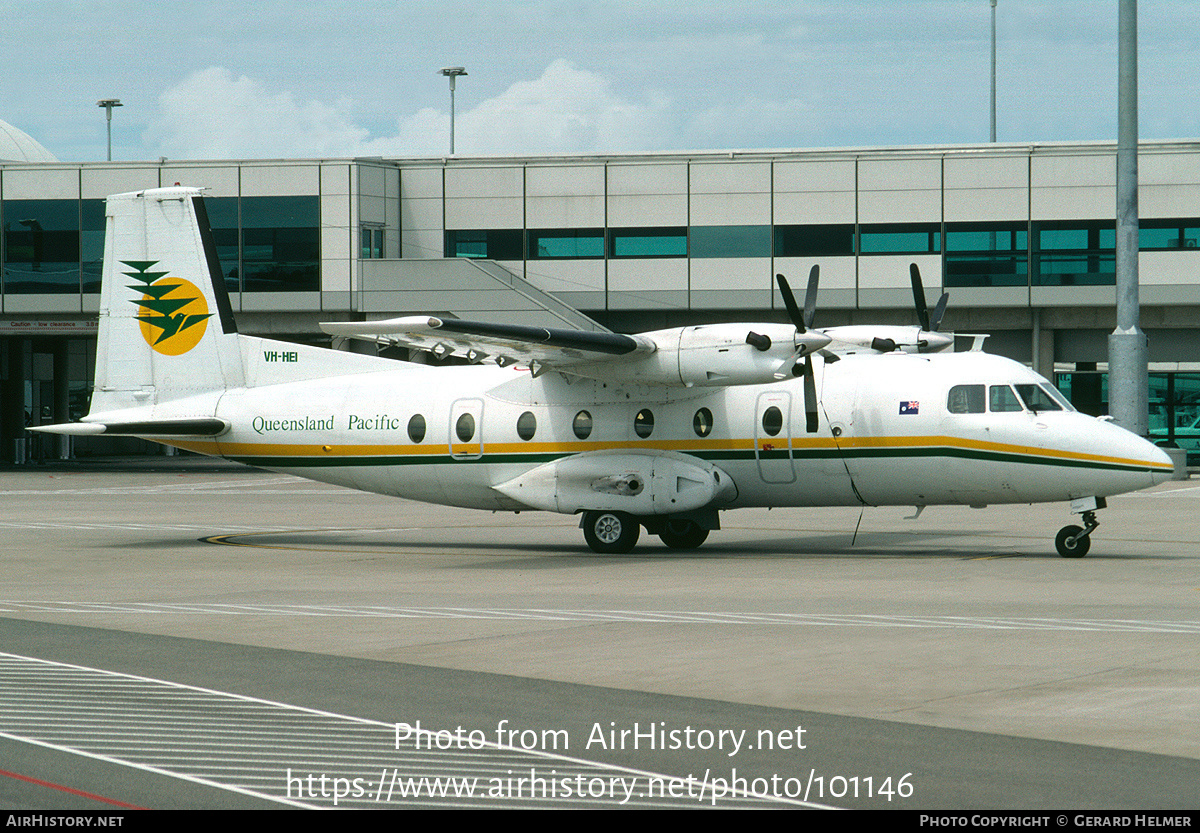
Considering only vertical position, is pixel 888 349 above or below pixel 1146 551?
above

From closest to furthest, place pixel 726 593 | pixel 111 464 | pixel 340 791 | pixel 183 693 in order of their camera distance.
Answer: pixel 340 791
pixel 183 693
pixel 726 593
pixel 111 464

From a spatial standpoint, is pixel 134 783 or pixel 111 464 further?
pixel 111 464

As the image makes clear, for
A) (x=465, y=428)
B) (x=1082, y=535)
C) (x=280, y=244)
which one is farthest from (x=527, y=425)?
(x=280, y=244)

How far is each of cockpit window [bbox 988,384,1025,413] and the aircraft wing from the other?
5.40 meters

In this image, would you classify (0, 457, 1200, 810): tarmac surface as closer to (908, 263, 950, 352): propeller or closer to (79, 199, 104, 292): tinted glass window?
(908, 263, 950, 352): propeller

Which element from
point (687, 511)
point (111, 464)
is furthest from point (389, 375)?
point (111, 464)

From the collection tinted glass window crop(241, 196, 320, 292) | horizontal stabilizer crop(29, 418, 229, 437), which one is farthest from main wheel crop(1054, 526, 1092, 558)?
tinted glass window crop(241, 196, 320, 292)

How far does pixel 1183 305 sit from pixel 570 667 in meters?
45.8

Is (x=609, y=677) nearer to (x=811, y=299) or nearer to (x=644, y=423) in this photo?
(x=644, y=423)

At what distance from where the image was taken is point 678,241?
55281 millimetres

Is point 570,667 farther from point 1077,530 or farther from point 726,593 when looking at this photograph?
point 1077,530

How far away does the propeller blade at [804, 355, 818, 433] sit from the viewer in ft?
71.9

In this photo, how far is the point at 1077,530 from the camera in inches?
834

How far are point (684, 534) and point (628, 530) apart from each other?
1330mm
